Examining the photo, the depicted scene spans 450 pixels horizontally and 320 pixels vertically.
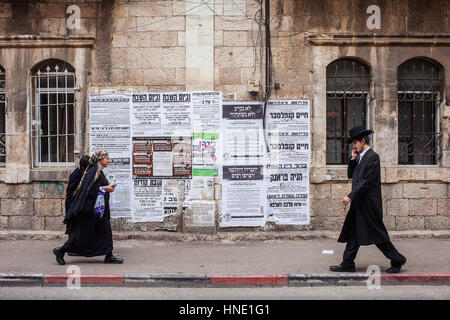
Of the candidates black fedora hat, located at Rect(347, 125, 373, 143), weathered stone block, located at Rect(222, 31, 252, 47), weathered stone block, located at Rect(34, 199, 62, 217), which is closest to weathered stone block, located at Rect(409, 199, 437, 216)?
black fedora hat, located at Rect(347, 125, 373, 143)

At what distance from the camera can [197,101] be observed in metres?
9.11

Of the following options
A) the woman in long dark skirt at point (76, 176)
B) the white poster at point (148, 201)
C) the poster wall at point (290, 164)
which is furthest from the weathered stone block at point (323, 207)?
the woman in long dark skirt at point (76, 176)

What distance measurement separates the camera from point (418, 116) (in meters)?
9.52

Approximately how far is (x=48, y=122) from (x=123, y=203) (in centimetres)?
232

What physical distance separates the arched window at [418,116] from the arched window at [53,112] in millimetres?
6668

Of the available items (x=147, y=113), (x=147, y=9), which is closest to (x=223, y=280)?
(x=147, y=113)

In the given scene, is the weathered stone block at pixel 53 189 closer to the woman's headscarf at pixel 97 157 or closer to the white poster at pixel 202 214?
the woman's headscarf at pixel 97 157

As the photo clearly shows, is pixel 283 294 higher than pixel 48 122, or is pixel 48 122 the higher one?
pixel 48 122

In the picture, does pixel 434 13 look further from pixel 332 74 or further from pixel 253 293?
pixel 253 293

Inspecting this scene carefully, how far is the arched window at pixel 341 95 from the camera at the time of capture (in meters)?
9.45

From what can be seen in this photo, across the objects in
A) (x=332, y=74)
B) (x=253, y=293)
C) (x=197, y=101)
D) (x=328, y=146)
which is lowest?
(x=253, y=293)

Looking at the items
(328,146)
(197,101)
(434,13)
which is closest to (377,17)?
(434,13)

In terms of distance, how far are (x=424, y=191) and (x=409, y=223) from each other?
27.6 inches
